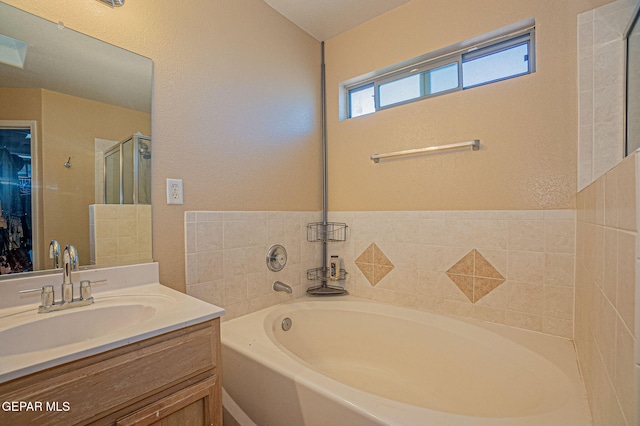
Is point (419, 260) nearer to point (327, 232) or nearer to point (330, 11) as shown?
point (327, 232)

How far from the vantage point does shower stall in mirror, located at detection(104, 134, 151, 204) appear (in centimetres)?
126

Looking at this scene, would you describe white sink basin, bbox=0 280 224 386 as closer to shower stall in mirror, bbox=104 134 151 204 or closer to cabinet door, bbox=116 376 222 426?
A: cabinet door, bbox=116 376 222 426

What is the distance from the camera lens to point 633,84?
1171 millimetres

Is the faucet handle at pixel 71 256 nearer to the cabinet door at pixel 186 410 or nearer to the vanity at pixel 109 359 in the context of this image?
the vanity at pixel 109 359

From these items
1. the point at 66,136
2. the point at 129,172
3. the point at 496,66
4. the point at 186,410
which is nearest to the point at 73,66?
the point at 66,136

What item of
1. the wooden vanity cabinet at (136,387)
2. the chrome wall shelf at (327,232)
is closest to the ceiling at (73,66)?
the wooden vanity cabinet at (136,387)

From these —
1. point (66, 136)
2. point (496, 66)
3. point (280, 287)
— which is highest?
point (496, 66)

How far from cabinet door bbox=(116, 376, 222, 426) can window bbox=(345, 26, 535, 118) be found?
6.49 feet

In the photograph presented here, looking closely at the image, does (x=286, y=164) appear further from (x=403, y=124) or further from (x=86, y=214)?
(x=86, y=214)

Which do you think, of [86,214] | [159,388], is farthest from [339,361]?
[86,214]

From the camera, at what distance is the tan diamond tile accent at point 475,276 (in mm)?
1629

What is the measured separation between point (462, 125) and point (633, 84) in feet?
2.27

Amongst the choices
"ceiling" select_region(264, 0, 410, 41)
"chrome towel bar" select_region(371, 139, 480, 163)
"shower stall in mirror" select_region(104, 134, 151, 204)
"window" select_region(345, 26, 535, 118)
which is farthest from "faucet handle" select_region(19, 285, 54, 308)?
"window" select_region(345, 26, 535, 118)

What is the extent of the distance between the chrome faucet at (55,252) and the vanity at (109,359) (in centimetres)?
5
